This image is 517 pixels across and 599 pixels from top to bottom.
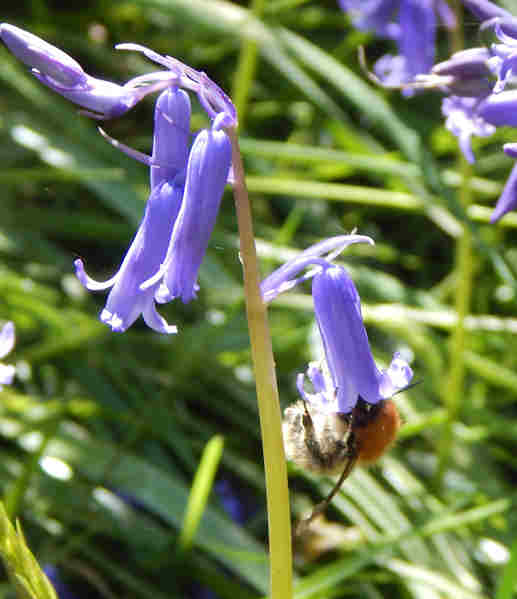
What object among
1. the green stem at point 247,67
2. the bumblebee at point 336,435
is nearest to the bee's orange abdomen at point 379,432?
the bumblebee at point 336,435

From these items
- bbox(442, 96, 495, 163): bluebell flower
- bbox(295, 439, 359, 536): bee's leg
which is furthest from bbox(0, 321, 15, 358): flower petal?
bbox(442, 96, 495, 163): bluebell flower

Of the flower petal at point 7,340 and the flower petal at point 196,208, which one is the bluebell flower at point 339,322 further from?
the flower petal at point 7,340

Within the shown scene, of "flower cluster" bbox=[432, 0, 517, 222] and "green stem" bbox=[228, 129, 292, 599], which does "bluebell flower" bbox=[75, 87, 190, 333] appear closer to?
"green stem" bbox=[228, 129, 292, 599]

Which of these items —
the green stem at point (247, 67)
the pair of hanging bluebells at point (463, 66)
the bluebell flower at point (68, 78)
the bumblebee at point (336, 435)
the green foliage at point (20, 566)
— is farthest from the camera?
the green stem at point (247, 67)

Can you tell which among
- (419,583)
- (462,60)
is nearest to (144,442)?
(419,583)

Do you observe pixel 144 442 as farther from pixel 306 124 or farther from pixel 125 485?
pixel 306 124

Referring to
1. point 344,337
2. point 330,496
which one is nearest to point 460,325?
point 330,496

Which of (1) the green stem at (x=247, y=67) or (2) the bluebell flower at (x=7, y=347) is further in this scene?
(1) the green stem at (x=247, y=67)
